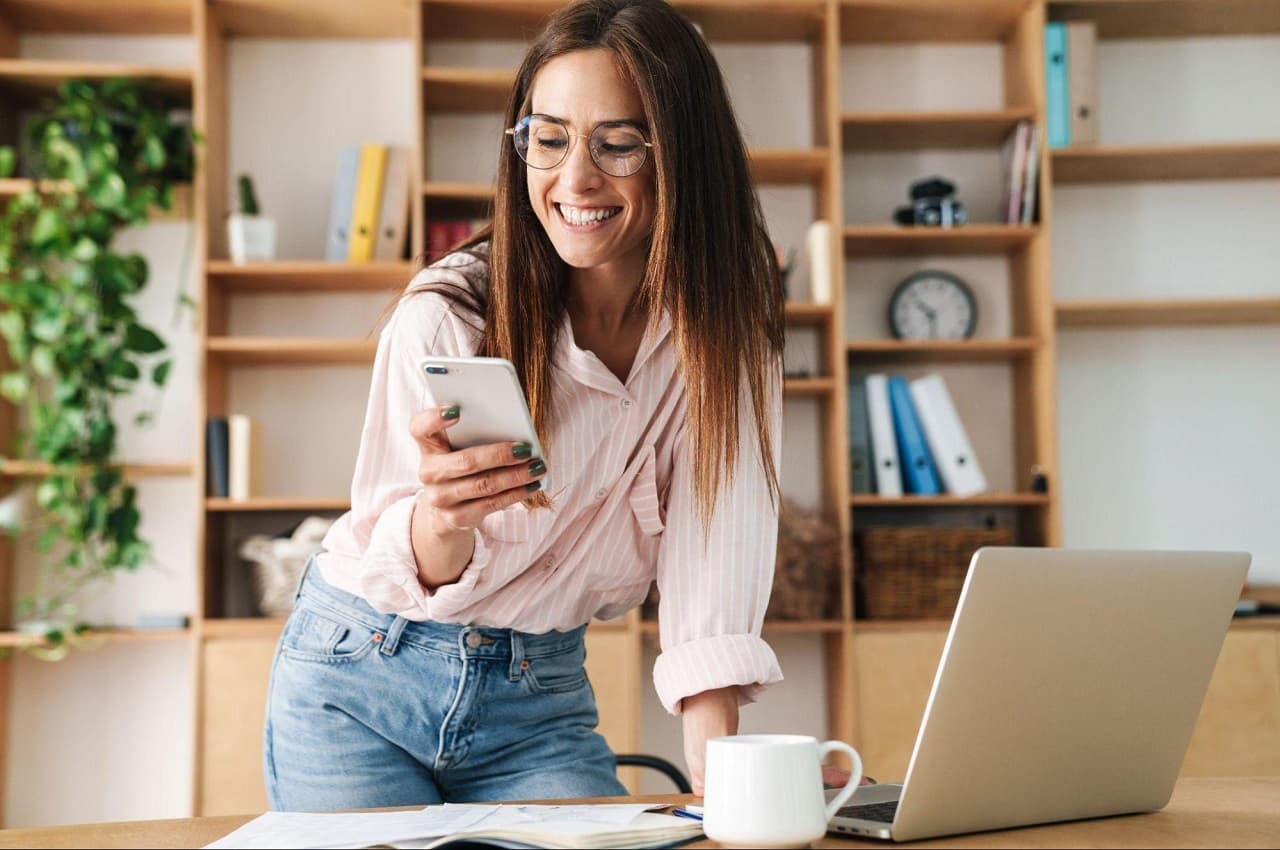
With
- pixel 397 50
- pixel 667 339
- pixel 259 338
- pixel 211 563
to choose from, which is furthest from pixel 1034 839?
pixel 397 50

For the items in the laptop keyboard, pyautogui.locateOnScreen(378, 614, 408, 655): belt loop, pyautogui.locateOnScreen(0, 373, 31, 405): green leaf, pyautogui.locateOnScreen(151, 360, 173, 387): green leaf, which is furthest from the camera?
pyautogui.locateOnScreen(151, 360, 173, 387): green leaf

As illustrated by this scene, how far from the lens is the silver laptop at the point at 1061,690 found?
0.90 meters

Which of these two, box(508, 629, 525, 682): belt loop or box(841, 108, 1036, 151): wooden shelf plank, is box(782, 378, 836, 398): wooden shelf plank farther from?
box(508, 629, 525, 682): belt loop

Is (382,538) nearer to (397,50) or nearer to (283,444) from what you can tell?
(283,444)

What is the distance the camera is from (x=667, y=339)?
142 cm

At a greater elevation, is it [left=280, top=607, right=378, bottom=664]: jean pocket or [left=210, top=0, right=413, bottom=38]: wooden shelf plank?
[left=210, top=0, right=413, bottom=38]: wooden shelf plank

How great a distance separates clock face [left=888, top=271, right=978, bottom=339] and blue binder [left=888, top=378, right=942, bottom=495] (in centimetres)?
24

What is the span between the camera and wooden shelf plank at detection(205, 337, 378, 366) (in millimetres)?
3133

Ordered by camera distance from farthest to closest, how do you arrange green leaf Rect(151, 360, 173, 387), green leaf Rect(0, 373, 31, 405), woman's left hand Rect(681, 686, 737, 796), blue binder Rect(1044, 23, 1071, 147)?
blue binder Rect(1044, 23, 1071, 147)
green leaf Rect(151, 360, 173, 387)
green leaf Rect(0, 373, 31, 405)
woman's left hand Rect(681, 686, 737, 796)

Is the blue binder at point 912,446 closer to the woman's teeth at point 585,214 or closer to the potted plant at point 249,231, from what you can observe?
the potted plant at point 249,231

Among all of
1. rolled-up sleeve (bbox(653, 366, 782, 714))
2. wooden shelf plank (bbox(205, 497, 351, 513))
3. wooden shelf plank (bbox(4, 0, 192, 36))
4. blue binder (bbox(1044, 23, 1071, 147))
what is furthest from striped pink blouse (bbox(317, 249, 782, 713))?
wooden shelf plank (bbox(4, 0, 192, 36))

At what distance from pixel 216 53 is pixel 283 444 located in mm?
1057

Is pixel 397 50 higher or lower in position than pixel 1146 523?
higher

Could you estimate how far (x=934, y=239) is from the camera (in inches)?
131
